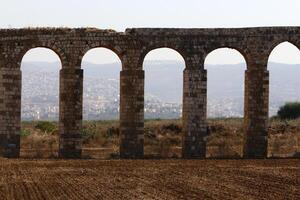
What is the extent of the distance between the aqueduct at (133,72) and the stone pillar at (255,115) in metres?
0.05

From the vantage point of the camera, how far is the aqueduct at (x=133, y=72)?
104ft

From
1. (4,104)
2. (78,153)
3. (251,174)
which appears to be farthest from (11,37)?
(251,174)

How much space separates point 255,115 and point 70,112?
8.65 metres

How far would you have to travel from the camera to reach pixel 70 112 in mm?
31891

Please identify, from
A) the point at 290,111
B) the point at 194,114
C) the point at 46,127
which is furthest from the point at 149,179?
the point at 290,111

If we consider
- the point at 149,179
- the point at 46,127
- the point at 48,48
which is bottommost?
the point at 149,179

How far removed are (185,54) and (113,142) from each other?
8980mm

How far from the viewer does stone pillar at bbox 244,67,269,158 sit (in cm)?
3244

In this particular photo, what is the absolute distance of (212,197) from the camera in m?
18.5

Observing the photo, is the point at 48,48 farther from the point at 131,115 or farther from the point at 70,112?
the point at 131,115

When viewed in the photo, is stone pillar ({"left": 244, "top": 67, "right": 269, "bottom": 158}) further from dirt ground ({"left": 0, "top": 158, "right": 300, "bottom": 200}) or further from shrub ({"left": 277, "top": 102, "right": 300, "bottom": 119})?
shrub ({"left": 277, "top": 102, "right": 300, "bottom": 119})

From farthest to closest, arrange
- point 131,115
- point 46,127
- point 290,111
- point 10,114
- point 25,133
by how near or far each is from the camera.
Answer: point 290,111, point 46,127, point 25,133, point 131,115, point 10,114

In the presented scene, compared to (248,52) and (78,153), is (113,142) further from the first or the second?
(248,52)

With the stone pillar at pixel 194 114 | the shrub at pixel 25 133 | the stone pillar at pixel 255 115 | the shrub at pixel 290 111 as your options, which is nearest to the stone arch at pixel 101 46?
the stone pillar at pixel 194 114
